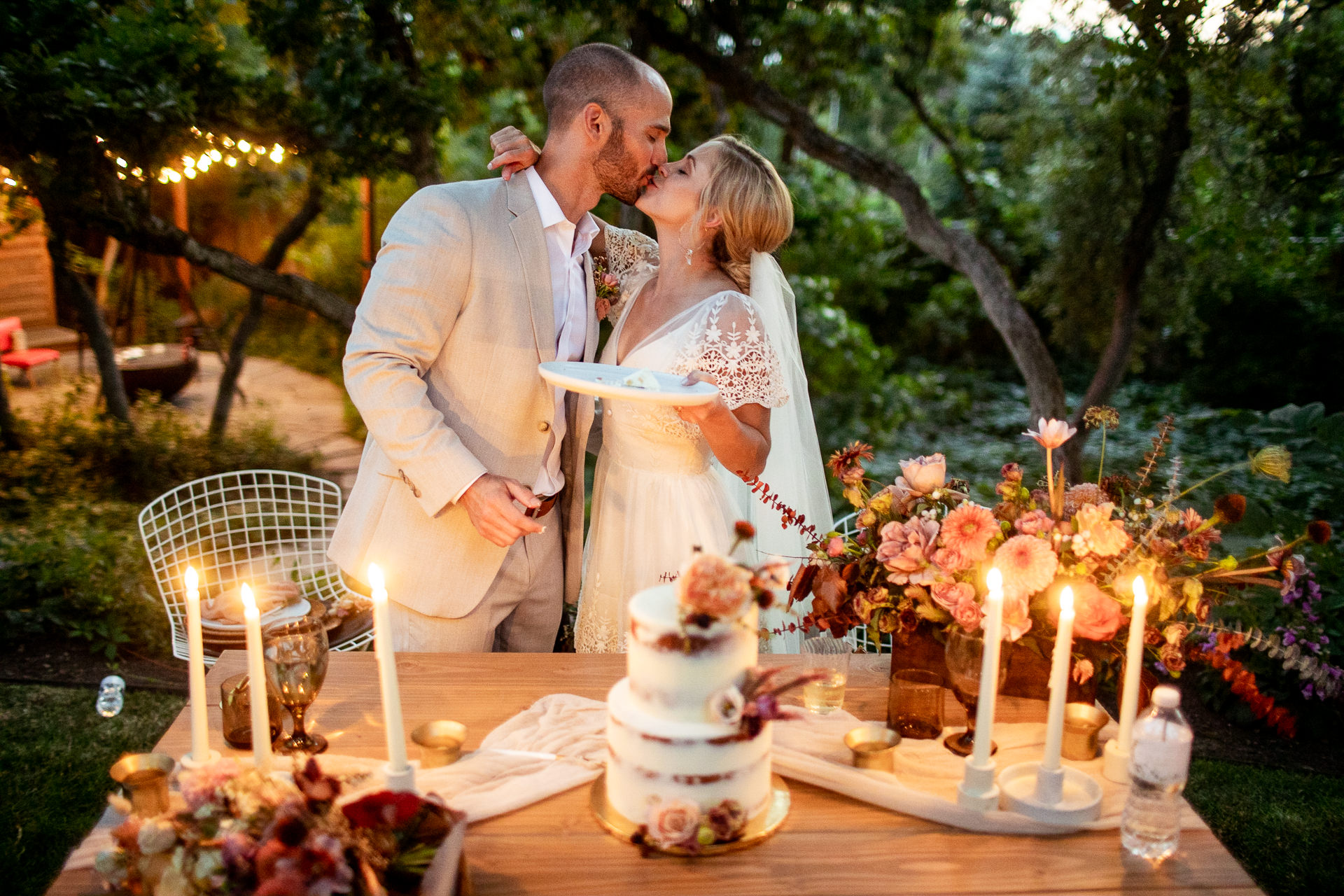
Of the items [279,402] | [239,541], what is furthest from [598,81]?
[279,402]

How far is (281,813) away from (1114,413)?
1513 mm

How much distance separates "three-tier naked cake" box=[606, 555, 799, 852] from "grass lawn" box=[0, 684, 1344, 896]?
230 centimetres

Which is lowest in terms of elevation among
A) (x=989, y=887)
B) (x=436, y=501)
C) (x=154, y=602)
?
(x=154, y=602)

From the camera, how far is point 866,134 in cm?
1084

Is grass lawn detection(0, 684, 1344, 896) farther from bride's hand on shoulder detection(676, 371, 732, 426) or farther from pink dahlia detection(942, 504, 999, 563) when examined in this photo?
bride's hand on shoulder detection(676, 371, 732, 426)

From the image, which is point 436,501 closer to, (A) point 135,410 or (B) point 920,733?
(B) point 920,733

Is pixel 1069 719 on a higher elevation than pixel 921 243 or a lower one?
lower

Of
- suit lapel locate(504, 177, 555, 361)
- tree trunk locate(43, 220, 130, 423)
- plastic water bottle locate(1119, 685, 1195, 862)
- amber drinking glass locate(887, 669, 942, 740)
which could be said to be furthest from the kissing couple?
tree trunk locate(43, 220, 130, 423)

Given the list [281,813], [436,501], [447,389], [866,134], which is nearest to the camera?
[281,813]

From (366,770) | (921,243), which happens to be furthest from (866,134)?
(366,770)

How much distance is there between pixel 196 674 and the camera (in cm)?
152

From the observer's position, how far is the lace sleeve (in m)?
2.46

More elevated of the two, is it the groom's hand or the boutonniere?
the boutonniere

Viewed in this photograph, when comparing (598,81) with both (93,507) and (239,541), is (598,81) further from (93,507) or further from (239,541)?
(93,507)
